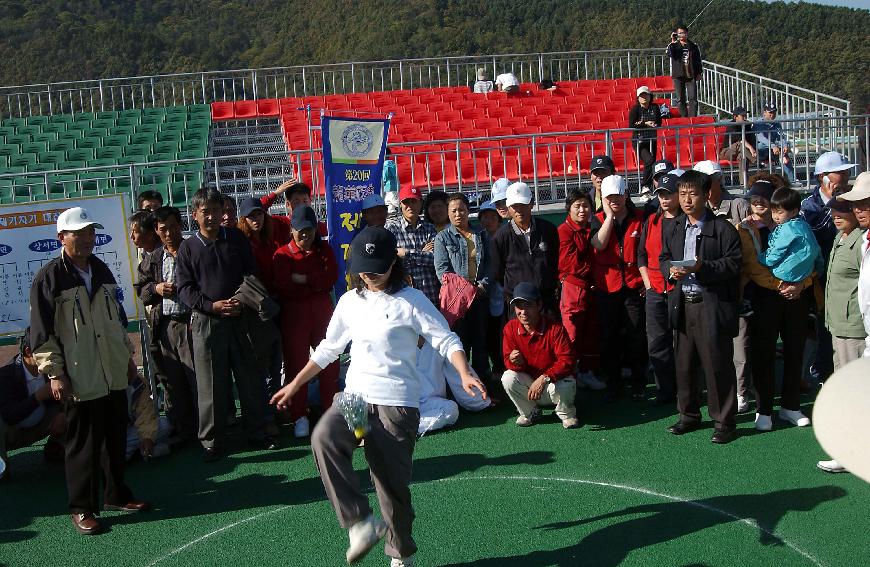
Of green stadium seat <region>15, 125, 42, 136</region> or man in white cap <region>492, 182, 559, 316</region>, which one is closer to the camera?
man in white cap <region>492, 182, 559, 316</region>

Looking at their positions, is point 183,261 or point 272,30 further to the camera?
point 272,30

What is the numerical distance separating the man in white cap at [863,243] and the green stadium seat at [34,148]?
17.3 m

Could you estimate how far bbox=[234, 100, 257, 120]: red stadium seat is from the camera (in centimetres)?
2233

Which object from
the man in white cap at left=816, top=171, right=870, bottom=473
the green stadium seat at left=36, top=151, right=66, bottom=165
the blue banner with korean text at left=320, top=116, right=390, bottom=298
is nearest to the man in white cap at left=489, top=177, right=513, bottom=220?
the blue banner with korean text at left=320, top=116, right=390, bottom=298

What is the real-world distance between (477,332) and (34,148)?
14.7 metres

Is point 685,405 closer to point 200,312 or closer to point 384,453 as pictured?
point 384,453

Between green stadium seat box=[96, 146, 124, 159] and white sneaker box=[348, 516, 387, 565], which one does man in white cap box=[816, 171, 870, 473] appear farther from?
green stadium seat box=[96, 146, 124, 159]

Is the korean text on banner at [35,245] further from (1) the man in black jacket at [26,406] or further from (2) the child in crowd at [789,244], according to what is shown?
(2) the child in crowd at [789,244]

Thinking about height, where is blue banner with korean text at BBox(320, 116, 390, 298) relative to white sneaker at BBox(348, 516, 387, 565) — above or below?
above

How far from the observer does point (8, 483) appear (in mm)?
7469

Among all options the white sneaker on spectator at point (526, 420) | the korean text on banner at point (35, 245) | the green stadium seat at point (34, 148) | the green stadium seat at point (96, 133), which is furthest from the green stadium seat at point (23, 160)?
the white sneaker on spectator at point (526, 420)

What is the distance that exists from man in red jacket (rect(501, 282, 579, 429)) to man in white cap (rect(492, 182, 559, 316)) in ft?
1.47

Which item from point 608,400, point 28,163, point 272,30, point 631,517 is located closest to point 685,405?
point 608,400

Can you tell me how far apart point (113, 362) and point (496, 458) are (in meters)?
2.74
